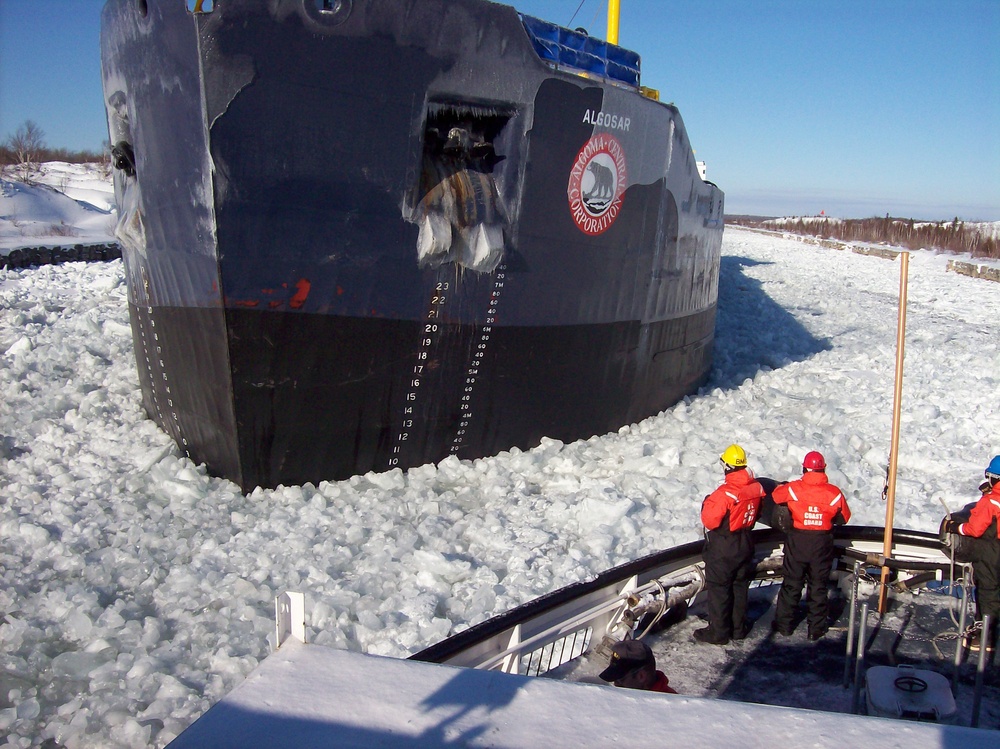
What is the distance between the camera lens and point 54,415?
664 cm

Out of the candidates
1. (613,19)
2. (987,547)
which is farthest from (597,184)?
(613,19)

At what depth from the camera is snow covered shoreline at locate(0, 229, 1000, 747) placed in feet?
12.0

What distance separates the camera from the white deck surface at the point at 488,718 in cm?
162

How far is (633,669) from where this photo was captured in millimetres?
2723

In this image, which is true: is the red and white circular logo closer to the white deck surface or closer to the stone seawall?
the white deck surface

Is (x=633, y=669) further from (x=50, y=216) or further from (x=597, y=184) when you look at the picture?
(x=50, y=216)

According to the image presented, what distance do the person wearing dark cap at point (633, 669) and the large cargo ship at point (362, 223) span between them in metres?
3.20

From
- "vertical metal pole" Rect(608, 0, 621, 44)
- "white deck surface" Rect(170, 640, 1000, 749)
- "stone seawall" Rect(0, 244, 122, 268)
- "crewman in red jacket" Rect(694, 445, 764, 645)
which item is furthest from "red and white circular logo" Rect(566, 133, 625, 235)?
"stone seawall" Rect(0, 244, 122, 268)

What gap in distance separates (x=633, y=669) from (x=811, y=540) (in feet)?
5.98

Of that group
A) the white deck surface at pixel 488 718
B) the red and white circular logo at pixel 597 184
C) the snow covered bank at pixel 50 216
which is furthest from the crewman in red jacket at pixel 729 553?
the snow covered bank at pixel 50 216

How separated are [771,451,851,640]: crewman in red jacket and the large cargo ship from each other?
8.85 feet

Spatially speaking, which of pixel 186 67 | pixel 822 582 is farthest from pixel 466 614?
pixel 186 67

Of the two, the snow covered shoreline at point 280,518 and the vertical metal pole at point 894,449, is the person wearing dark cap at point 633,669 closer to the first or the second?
the snow covered shoreline at point 280,518


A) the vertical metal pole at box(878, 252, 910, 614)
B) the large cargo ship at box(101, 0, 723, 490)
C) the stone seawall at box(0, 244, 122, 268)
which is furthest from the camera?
the stone seawall at box(0, 244, 122, 268)
